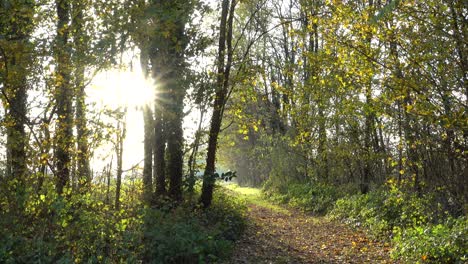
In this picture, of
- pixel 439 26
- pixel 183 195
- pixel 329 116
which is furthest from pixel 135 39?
pixel 329 116

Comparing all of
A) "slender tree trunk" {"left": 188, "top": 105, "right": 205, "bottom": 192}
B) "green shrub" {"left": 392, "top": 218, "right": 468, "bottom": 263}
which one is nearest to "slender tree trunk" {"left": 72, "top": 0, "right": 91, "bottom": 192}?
"slender tree trunk" {"left": 188, "top": 105, "right": 205, "bottom": 192}

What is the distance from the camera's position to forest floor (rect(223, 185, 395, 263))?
926cm

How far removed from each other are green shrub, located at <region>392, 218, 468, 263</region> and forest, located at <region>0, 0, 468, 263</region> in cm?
3

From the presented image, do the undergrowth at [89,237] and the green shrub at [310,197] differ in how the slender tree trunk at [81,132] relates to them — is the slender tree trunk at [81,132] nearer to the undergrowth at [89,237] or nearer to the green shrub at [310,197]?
the undergrowth at [89,237]

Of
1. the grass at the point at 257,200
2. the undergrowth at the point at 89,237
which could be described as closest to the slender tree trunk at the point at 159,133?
the undergrowth at the point at 89,237

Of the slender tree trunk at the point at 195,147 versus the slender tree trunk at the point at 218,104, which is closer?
the slender tree trunk at the point at 218,104

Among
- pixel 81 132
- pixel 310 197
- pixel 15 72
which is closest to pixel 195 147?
pixel 81 132

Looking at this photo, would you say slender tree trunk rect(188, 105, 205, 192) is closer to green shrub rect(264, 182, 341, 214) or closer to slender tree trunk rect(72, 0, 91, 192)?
slender tree trunk rect(72, 0, 91, 192)

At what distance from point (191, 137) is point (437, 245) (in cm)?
777

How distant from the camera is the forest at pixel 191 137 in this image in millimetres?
6906

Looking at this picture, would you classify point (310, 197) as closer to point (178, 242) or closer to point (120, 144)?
point (120, 144)

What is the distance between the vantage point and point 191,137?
43.0ft

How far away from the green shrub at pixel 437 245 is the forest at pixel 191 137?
0.11ft

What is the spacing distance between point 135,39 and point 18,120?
430 cm
